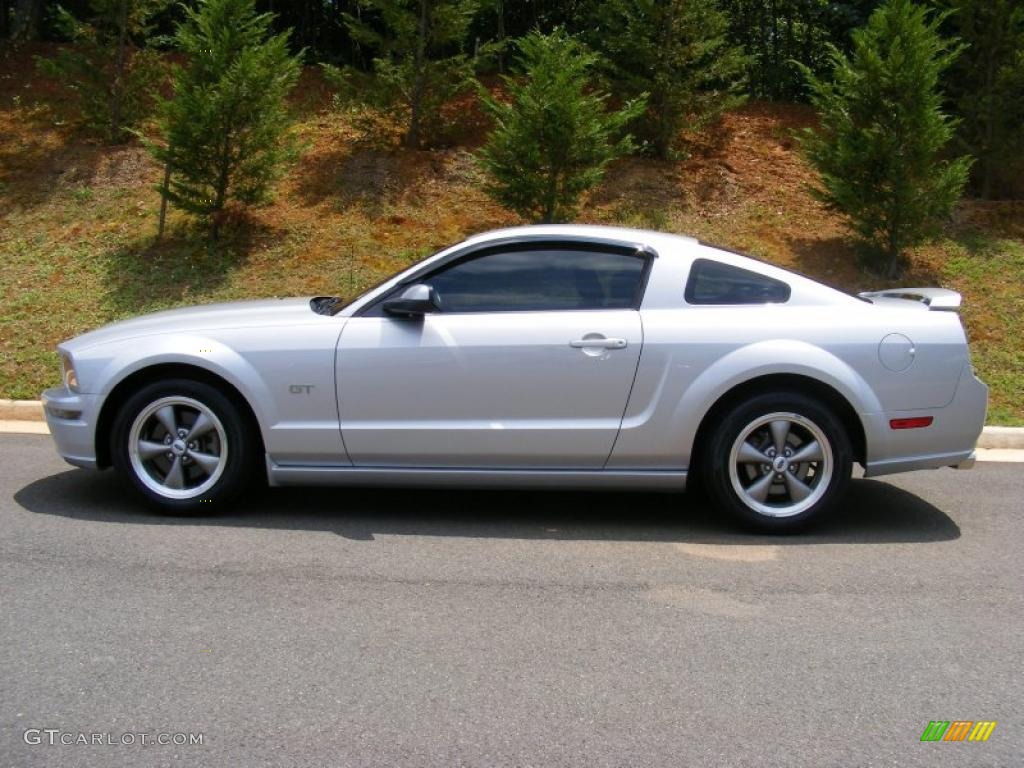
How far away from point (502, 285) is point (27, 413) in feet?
16.0

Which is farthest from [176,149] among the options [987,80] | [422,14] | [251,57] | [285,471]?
[987,80]

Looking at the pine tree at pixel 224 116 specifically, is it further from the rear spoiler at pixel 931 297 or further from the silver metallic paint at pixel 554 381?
the rear spoiler at pixel 931 297

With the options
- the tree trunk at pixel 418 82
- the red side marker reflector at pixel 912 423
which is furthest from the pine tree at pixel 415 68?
the red side marker reflector at pixel 912 423

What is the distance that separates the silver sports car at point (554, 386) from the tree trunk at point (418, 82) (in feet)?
28.6

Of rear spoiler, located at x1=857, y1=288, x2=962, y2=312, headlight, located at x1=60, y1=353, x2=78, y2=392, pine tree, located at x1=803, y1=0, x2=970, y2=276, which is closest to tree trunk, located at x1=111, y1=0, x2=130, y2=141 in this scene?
pine tree, located at x1=803, y1=0, x2=970, y2=276

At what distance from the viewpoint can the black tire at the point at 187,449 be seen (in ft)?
18.5

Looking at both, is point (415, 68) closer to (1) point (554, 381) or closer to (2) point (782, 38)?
(2) point (782, 38)

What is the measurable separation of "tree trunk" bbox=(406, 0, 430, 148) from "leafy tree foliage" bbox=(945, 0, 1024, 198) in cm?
651

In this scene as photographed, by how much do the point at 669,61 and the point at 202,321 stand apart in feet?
30.5

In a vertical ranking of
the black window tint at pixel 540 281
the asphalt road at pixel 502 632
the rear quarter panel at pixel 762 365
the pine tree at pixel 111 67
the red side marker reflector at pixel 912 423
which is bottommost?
the asphalt road at pixel 502 632

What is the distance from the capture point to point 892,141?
1105 cm

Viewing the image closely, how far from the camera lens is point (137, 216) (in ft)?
41.9

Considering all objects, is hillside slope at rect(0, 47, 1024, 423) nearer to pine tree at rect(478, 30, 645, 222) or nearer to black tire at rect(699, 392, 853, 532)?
pine tree at rect(478, 30, 645, 222)

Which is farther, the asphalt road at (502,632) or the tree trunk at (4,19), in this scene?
the tree trunk at (4,19)
